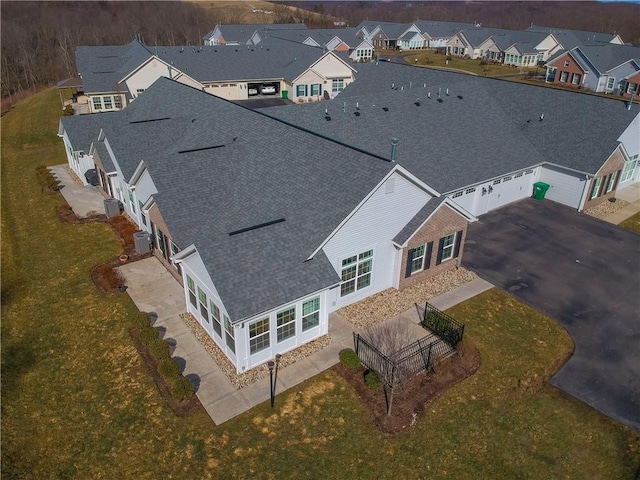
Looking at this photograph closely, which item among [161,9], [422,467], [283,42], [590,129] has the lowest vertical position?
[422,467]

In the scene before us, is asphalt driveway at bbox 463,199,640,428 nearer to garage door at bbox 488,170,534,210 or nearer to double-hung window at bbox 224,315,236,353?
garage door at bbox 488,170,534,210

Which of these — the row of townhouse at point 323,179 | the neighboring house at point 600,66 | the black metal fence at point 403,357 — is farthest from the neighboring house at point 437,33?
the black metal fence at point 403,357

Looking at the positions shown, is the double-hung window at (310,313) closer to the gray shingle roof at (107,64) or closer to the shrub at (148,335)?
the shrub at (148,335)

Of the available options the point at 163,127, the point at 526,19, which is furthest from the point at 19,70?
the point at 526,19

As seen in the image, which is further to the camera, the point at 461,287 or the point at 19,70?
the point at 19,70

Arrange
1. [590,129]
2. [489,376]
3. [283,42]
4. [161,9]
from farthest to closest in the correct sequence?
1. [161,9]
2. [283,42]
3. [590,129]
4. [489,376]

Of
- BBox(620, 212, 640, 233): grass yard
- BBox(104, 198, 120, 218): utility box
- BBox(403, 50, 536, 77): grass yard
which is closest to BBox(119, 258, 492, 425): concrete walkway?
BBox(104, 198, 120, 218): utility box

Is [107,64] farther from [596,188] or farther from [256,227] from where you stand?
[596,188]

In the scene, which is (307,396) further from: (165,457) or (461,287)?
(461,287)

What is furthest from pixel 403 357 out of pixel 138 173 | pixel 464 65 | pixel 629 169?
pixel 464 65
